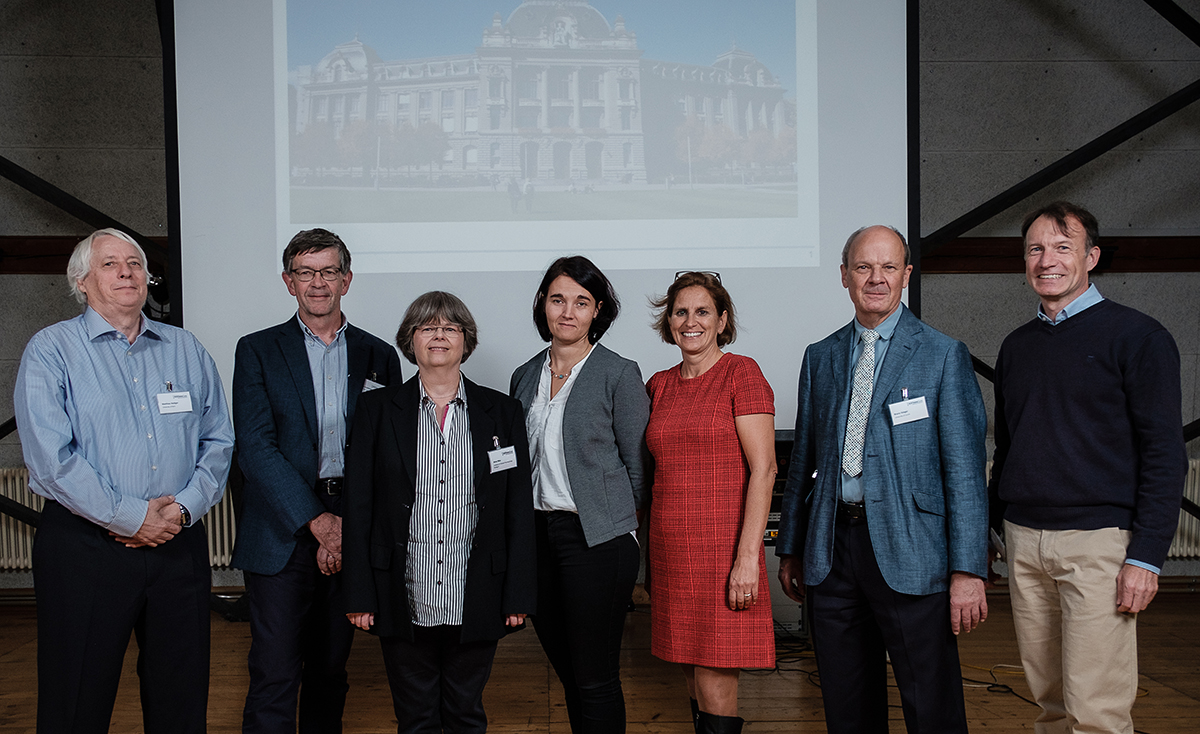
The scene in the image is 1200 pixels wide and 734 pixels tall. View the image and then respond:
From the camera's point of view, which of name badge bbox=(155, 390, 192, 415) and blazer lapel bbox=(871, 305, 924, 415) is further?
name badge bbox=(155, 390, 192, 415)

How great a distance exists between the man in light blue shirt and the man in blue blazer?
64.2 inches

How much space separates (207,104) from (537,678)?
292 centimetres

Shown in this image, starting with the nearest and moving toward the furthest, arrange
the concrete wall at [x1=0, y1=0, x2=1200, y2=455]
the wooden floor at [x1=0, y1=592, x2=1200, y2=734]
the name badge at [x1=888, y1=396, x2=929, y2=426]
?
the name badge at [x1=888, y1=396, x2=929, y2=426], the wooden floor at [x1=0, y1=592, x2=1200, y2=734], the concrete wall at [x1=0, y1=0, x2=1200, y2=455]

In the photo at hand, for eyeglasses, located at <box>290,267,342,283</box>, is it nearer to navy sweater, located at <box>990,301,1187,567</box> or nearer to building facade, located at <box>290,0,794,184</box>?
building facade, located at <box>290,0,794,184</box>

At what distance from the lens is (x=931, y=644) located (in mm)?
1914

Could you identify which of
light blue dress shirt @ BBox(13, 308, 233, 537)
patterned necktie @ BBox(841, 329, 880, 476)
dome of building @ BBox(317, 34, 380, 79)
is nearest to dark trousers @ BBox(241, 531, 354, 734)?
light blue dress shirt @ BBox(13, 308, 233, 537)

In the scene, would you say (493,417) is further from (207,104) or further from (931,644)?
(207,104)

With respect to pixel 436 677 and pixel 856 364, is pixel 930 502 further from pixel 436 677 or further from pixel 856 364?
pixel 436 677

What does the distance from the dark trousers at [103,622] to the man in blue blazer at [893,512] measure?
1633 mm

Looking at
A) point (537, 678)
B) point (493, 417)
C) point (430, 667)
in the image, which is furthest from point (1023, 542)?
point (537, 678)

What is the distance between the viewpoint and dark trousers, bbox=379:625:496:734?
2.00m

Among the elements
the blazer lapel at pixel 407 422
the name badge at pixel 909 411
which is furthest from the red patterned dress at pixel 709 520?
the blazer lapel at pixel 407 422

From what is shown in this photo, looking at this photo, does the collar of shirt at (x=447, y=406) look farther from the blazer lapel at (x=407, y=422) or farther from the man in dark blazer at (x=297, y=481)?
the man in dark blazer at (x=297, y=481)

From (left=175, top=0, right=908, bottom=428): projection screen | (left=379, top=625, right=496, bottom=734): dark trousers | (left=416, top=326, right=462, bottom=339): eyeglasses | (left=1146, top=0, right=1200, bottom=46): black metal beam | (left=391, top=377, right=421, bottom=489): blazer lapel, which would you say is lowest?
(left=379, top=625, right=496, bottom=734): dark trousers
